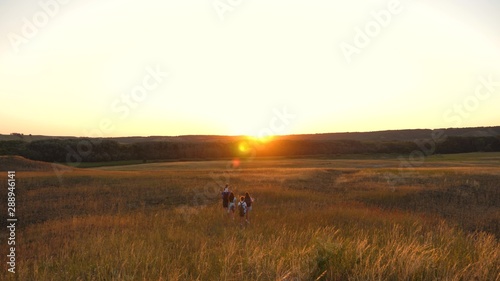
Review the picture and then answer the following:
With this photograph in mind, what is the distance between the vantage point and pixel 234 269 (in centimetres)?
587

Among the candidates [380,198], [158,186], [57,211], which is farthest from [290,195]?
[57,211]

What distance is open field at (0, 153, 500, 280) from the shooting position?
555cm

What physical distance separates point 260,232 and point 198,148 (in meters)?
89.0

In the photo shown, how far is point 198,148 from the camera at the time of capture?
325 ft

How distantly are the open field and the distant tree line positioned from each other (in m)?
53.6

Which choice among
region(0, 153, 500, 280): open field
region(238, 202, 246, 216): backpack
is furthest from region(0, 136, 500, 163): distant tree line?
region(238, 202, 246, 216): backpack

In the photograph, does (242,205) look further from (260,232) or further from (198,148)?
(198,148)

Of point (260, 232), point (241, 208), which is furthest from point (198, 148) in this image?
point (260, 232)

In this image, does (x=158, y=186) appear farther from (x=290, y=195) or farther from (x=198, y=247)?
(x=198, y=247)

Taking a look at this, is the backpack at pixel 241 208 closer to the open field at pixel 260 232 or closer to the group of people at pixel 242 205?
the group of people at pixel 242 205

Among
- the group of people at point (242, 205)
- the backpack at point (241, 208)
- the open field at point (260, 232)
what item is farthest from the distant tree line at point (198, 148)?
the backpack at point (241, 208)

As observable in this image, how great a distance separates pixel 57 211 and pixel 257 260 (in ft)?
53.9

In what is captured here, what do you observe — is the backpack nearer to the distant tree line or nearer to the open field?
the open field

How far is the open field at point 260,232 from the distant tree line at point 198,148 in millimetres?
53612
